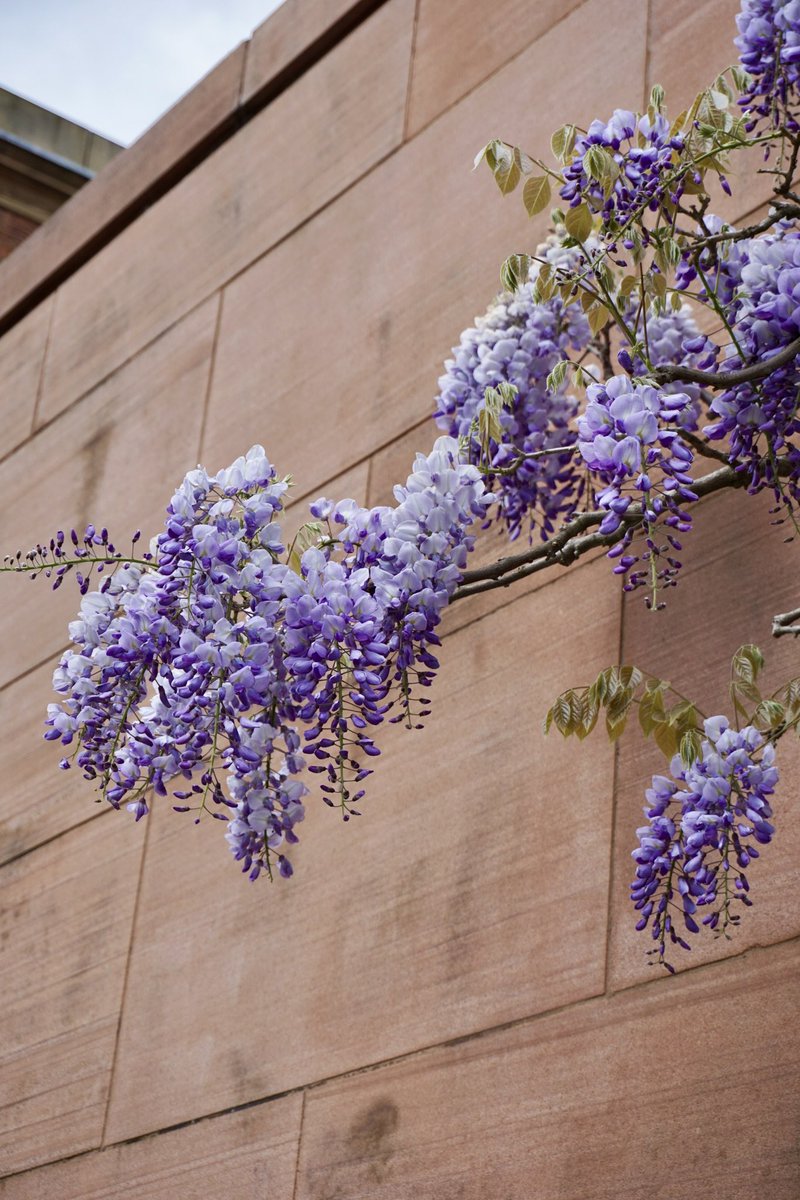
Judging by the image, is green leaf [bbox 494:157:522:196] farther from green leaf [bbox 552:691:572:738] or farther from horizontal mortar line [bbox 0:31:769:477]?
horizontal mortar line [bbox 0:31:769:477]

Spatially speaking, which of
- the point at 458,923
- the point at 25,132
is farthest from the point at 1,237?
the point at 458,923

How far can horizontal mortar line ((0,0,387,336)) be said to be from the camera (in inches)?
211

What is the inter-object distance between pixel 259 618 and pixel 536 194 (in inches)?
34.4

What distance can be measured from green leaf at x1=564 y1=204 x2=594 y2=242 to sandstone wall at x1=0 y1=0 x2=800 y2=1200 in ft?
2.35

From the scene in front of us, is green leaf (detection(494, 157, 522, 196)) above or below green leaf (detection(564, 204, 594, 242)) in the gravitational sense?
above

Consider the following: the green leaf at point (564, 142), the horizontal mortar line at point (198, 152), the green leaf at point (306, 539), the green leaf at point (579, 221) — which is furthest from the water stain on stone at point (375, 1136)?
the horizontal mortar line at point (198, 152)

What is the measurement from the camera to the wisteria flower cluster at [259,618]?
2.53 m

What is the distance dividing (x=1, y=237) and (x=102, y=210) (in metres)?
3.09

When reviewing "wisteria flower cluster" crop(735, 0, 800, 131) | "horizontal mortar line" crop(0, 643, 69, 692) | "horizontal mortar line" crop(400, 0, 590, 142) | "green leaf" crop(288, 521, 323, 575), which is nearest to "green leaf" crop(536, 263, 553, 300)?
"wisteria flower cluster" crop(735, 0, 800, 131)

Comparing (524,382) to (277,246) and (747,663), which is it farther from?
(277,246)

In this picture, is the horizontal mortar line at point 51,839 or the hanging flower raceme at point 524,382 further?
the horizontal mortar line at point 51,839

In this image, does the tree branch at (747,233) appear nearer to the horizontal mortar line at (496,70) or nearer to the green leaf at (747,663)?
the green leaf at (747,663)

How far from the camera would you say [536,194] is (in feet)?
9.41

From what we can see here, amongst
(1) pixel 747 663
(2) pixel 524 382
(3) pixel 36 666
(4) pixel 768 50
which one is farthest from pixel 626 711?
(3) pixel 36 666
